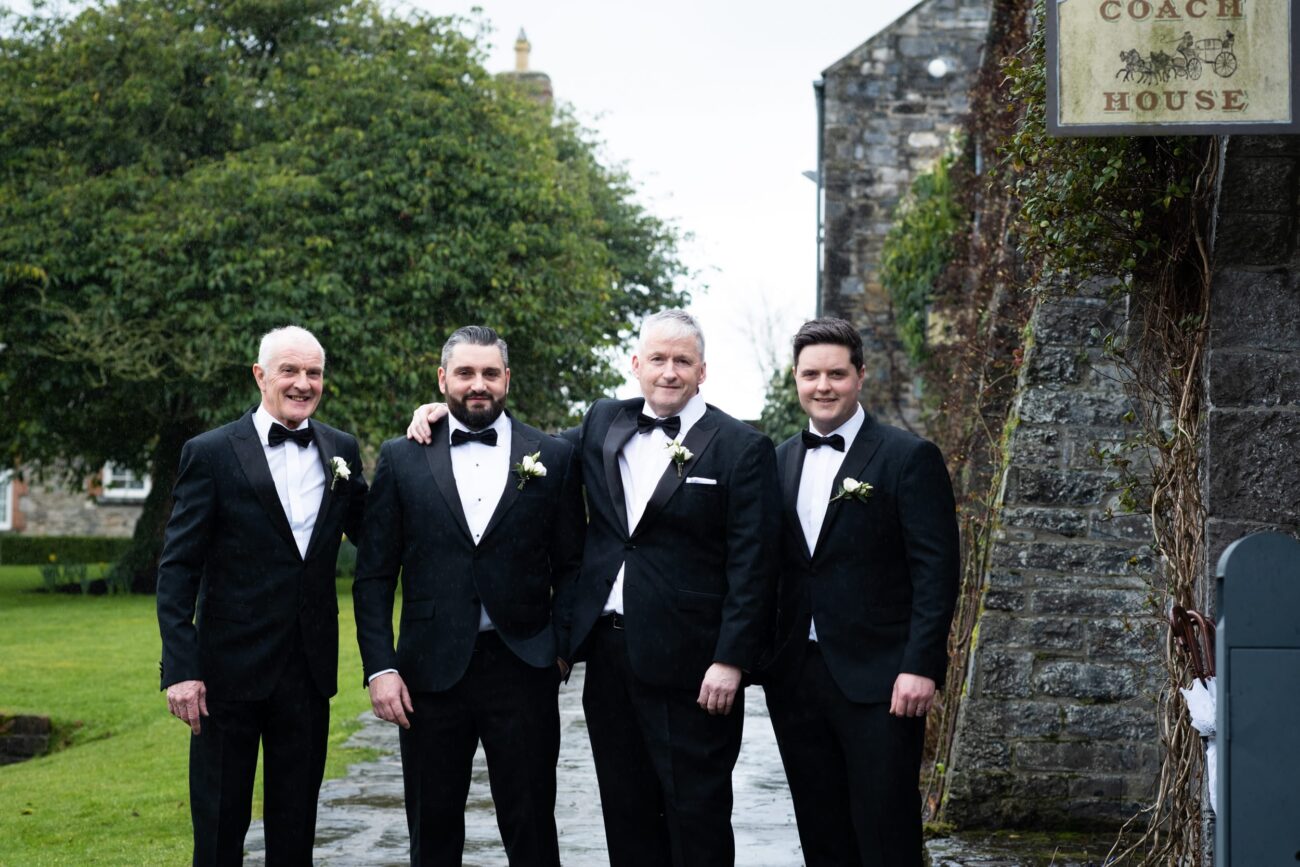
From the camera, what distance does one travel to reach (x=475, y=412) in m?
4.93

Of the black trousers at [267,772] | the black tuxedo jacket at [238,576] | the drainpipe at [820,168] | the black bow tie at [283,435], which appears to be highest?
the drainpipe at [820,168]

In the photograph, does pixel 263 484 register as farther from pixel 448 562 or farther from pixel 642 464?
pixel 642 464

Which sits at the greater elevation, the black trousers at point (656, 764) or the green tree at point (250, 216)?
the green tree at point (250, 216)

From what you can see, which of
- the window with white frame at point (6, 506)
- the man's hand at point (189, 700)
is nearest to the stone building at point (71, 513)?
the window with white frame at point (6, 506)

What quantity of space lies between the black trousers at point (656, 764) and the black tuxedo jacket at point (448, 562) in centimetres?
23

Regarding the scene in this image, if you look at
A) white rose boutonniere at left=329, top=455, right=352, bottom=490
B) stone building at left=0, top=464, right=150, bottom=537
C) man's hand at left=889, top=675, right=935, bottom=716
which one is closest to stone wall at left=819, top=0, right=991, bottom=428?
white rose boutonniere at left=329, top=455, right=352, bottom=490

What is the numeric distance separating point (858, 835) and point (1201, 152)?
2.26 metres

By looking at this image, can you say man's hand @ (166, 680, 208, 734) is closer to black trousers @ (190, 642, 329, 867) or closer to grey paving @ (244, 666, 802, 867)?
black trousers @ (190, 642, 329, 867)

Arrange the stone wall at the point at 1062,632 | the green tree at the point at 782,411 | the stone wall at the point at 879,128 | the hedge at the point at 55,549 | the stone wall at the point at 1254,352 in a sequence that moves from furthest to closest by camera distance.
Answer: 1. the hedge at the point at 55,549
2. the green tree at the point at 782,411
3. the stone wall at the point at 879,128
4. the stone wall at the point at 1062,632
5. the stone wall at the point at 1254,352

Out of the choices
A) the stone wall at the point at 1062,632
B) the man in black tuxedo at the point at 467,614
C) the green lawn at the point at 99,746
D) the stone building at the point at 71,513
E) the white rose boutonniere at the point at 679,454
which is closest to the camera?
the white rose boutonniere at the point at 679,454

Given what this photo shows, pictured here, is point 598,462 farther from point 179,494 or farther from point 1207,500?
point 1207,500

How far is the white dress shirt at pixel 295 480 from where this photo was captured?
500 cm

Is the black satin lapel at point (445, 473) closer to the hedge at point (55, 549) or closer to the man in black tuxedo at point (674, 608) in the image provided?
the man in black tuxedo at point (674, 608)

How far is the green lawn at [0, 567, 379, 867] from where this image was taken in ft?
24.1
